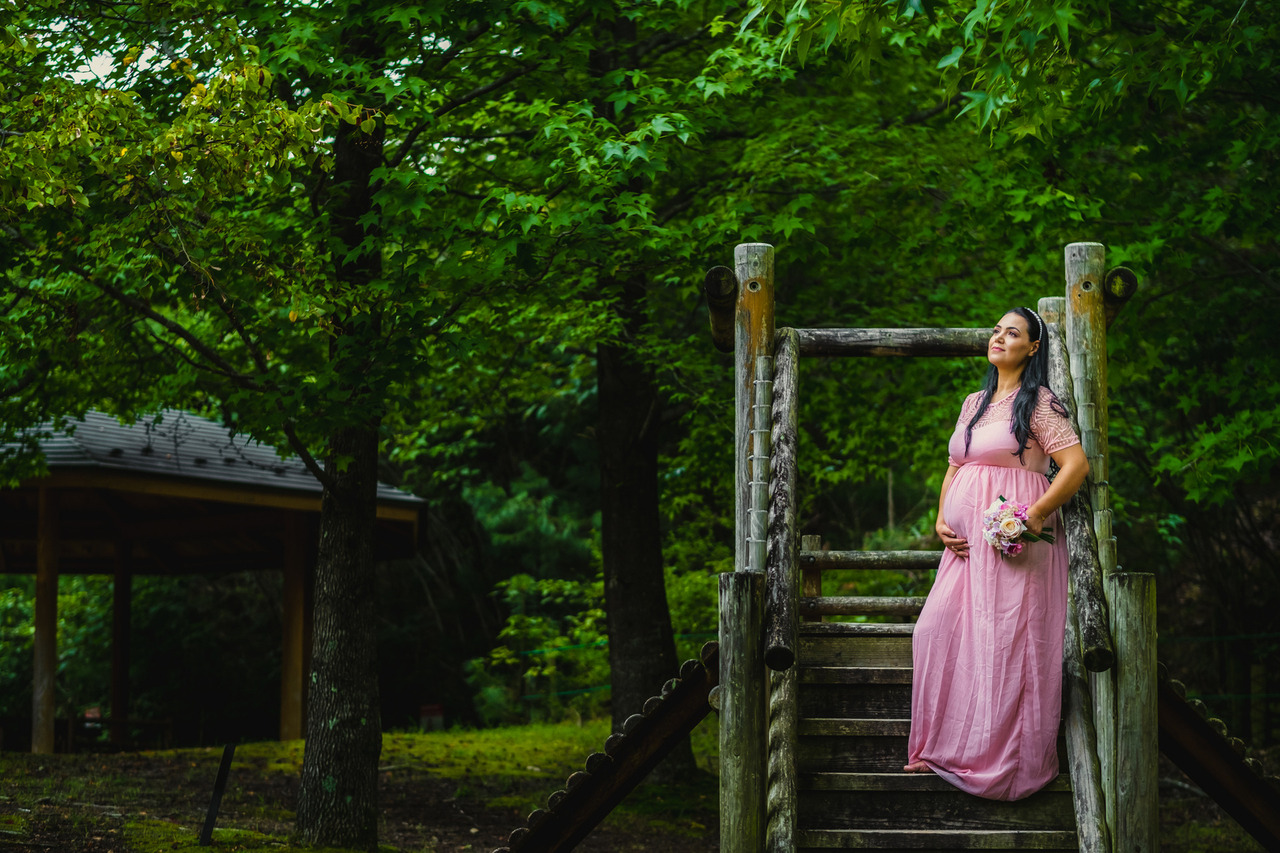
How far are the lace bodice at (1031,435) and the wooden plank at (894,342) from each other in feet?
2.52

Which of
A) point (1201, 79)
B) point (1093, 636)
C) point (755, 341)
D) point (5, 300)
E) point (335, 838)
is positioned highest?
point (1201, 79)

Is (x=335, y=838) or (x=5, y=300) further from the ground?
(x=5, y=300)

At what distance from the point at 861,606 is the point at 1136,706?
128 inches

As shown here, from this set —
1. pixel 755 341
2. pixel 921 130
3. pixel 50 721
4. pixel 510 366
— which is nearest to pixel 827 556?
pixel 755 341

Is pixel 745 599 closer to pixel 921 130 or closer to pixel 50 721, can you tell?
pixel 921 130

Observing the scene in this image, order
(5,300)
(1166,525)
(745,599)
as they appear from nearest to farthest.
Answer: (745,599), (5,300), (1166,525)

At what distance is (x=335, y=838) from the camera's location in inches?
324

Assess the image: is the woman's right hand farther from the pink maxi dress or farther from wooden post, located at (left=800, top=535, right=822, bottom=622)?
wooden post, located at (left=800, top=535, right=822, bottom=622)

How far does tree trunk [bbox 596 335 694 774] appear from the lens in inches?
472

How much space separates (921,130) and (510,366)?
4757 mm

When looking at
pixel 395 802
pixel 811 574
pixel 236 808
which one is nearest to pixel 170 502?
pixel 395 802

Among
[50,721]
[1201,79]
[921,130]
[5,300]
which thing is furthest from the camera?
[50,721]

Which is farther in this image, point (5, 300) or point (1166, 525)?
point (1166, 525)

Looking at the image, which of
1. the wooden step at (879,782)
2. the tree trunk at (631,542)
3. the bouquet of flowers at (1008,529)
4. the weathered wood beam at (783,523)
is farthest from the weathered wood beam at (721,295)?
the tree trunk at (631,542)
